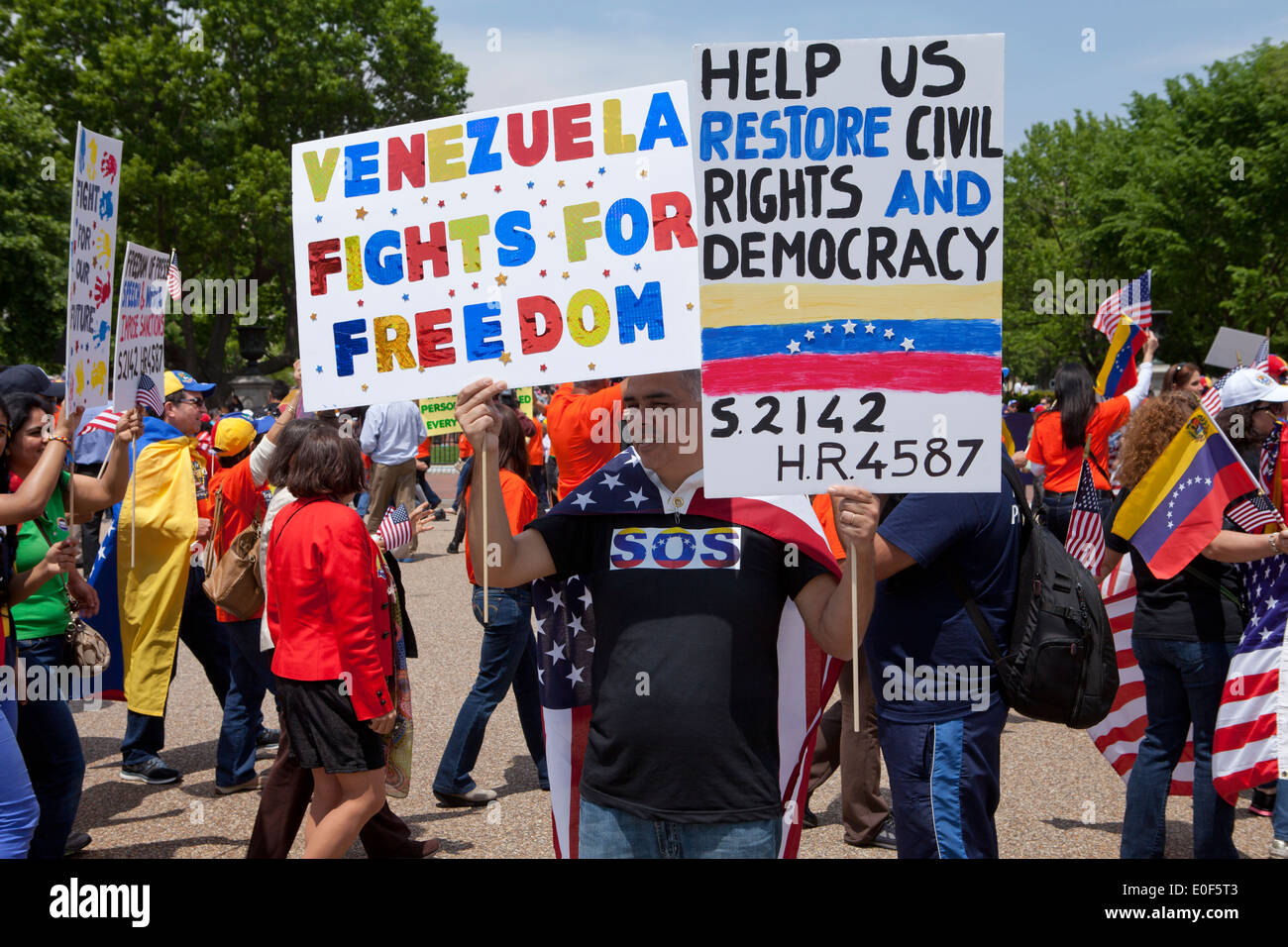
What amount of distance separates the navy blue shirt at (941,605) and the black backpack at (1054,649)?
0.04m

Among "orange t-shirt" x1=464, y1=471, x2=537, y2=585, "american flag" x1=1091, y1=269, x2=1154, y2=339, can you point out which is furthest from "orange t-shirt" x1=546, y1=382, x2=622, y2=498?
"american flag" x1=1091, y1=269, x2=1154, y2=339

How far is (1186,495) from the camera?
4.47m

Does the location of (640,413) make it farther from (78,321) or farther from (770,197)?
(78,321)

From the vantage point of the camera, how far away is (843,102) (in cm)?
278

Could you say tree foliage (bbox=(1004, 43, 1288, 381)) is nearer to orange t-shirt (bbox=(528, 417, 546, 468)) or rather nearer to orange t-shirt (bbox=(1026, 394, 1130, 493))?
orange t-shirt (bbox=(528, 417, 546, 468))

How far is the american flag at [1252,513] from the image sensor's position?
14.6 feet

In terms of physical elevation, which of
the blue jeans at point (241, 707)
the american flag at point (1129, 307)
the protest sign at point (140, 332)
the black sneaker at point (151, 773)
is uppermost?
the american flag at point (1129, 307)

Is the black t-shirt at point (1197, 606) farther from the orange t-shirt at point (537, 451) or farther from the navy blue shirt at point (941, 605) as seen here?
the orange t-shirt at point (537, 451)

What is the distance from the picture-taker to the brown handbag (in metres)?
5.78

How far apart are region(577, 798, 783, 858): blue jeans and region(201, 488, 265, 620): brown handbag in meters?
3.40

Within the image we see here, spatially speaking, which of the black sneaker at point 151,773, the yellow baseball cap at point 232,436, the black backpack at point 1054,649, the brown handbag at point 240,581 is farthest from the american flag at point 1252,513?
the black sneaker at point 151,773

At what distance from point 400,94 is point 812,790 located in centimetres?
3241

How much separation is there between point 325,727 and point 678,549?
1881 mm

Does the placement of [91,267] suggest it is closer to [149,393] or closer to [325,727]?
[149,393]
